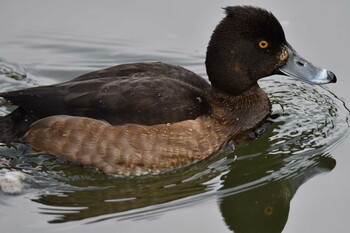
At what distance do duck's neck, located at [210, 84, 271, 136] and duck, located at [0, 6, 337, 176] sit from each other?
0.01 m

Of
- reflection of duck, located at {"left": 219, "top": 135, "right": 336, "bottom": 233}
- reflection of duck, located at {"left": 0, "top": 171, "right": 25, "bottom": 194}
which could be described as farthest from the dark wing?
reflection of duck, located at {"left": 219, "top": 135, "right": 336, "bottom": 233}

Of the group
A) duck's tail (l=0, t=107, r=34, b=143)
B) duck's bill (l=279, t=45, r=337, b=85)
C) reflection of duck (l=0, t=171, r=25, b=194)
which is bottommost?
reflection of duck (l=0, t=171, r=25, b=194)

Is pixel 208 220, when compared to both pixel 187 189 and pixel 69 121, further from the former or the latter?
pixel 69 121

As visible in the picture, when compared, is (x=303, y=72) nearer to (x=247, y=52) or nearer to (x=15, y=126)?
(x=247, y=52)

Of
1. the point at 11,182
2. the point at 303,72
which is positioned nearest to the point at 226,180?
the point at 303,72

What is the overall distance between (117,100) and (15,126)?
991mm

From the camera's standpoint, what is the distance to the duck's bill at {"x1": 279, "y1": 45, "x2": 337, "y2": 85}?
7.64 meters

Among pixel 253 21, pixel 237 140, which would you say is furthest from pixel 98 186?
pixel 253 21

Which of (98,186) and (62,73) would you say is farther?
(62,73)

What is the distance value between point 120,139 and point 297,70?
1879 millimetres

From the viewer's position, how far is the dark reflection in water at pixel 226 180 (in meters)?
6.55

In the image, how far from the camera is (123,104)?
273 inches

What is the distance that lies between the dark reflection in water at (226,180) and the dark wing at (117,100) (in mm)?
455

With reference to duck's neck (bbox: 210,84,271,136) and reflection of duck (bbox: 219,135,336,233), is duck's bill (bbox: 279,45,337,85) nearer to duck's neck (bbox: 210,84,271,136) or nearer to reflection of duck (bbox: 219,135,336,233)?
duck's neck (bbox: 210,84,271,136)
